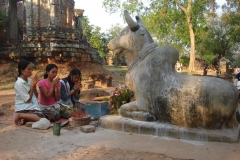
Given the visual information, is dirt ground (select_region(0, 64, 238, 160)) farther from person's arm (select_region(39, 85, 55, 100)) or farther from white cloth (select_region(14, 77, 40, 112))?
person's arm (select_region(39, 85, 55, 100))

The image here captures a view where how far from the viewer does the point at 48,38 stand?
632 inches

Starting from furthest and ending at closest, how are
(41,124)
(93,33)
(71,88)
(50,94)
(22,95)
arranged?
1. (93,33)
2. (71,88)
3. (50,94)
4. (22,95)
5. (41,124)

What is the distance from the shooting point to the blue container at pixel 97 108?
17.5 feet

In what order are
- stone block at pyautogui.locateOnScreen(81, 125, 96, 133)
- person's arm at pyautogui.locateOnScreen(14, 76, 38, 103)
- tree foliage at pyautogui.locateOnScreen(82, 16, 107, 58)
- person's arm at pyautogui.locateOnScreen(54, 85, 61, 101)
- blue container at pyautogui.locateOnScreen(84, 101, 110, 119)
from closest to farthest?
stone block at pyautogui.locateOnScreen(81, 125, 96, 133)
person's arm at pyautogui.locateOnScreen(14, 76, 38, 103)
person's arm at pyautogui.locateOnScreen(54, 85, 61, 101)
blue container at pyautogui.locateOnScreen(84, 101, 110, 119)
tree foliage at pyautogui.locateOnScreen(82, 16, 107, 58)

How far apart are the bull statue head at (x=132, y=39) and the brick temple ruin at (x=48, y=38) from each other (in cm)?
1151

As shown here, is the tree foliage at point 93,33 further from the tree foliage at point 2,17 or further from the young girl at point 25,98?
the young girl at point 25,98

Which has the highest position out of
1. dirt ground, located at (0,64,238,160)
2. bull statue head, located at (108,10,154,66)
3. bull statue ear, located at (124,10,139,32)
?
bull statue ear, located at (124,10,139,32)

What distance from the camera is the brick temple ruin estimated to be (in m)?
15.8

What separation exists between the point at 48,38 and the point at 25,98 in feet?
39.0

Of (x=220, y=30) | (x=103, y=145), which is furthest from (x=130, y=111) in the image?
(x=220, y=30)

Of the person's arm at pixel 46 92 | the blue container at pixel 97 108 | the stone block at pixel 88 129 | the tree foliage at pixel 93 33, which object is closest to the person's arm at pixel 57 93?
the person's arm at pixel 46 92

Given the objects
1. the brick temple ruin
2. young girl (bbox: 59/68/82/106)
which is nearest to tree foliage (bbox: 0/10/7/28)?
the brick temple ruin

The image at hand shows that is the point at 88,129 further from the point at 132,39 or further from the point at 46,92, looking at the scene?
the point at 132,39

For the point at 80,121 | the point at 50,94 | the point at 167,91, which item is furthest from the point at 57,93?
the point at 167,91
